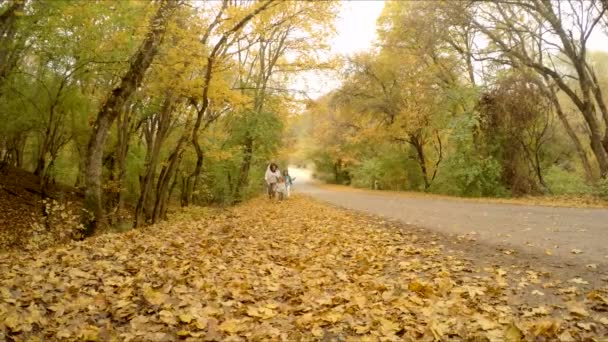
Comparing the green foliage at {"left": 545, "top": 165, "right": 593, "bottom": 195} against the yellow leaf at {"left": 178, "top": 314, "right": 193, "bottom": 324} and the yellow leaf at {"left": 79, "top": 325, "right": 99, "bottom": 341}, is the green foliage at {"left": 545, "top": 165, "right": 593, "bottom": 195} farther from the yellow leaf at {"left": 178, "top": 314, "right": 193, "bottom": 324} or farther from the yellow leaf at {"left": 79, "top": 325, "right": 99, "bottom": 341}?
the yellow leaf at {"left": 79, "top": 325, "right": 99, "bottom": 341}

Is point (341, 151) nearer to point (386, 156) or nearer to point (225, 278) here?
point (386, 156)

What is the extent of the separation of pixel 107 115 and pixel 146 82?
3789 millimetres

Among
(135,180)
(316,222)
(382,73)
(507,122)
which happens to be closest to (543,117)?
(507,122)

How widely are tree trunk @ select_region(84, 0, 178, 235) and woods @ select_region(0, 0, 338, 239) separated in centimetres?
2

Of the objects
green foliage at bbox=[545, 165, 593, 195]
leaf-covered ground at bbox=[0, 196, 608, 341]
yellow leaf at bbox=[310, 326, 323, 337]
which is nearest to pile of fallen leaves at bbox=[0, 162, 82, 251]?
leaf-covered ground at bbox=[0, 196, 608, 341]

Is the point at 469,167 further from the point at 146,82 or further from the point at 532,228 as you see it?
the point at 146,82

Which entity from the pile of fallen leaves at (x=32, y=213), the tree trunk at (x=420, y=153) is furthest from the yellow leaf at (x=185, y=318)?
the tree trunk at (x=420, y=153)

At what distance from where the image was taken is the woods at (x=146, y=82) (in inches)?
372

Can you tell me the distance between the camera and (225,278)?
5.35 meters

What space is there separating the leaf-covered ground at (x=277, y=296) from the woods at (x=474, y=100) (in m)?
11.5

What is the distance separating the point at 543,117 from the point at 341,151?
2041cm

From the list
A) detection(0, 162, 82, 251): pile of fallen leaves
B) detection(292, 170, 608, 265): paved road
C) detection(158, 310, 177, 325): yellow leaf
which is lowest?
detection(0, 162, 82, 251): pile of fallen leaves

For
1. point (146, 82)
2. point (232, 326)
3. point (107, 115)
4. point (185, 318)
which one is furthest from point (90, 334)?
point (146, 82)

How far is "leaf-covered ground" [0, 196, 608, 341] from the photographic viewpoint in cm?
356
